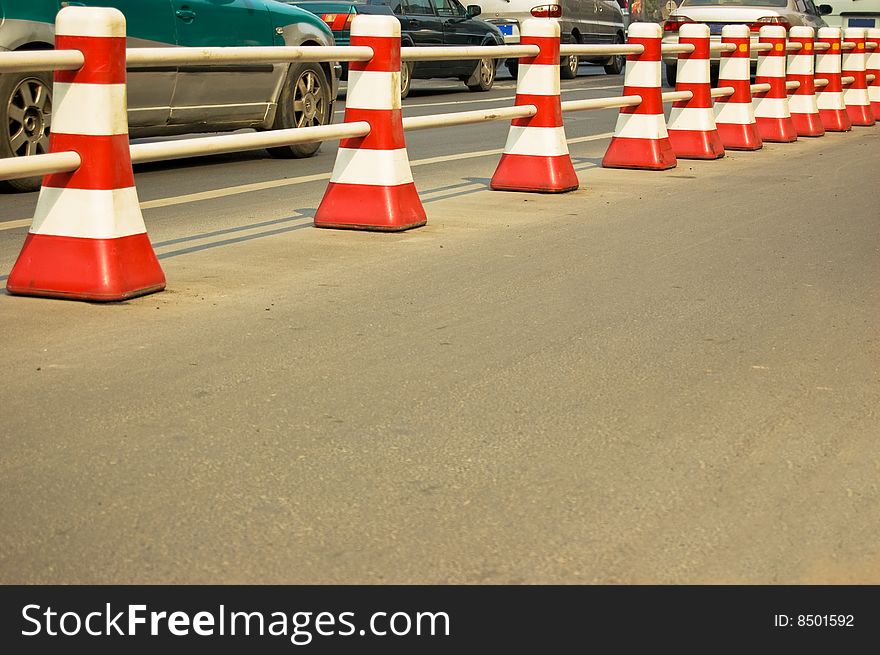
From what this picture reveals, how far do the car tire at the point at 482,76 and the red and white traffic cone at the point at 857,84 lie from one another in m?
7.15

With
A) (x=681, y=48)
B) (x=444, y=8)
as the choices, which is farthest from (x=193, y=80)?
(x=444, y=8)

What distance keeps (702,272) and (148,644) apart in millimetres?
4607

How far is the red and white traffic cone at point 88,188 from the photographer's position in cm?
602

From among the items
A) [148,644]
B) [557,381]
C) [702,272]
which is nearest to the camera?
[148,644]

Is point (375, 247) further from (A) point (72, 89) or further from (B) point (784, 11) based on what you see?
(B) point (784, 11)

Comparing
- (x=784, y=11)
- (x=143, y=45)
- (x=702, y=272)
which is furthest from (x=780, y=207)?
(x=784, y=11)

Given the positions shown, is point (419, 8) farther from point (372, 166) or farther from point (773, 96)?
point (372, 166)

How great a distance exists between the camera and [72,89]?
19.9 ft

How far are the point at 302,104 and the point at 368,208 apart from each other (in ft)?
15.9

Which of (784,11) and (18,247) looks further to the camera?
(784,11)

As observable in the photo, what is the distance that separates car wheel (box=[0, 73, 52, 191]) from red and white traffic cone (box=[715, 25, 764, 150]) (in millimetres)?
6223

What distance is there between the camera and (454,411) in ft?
15.1

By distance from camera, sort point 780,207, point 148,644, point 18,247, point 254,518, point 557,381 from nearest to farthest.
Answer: point 148,644 → point 254,518 → point 557,381 → point 18,247 → point 780,207

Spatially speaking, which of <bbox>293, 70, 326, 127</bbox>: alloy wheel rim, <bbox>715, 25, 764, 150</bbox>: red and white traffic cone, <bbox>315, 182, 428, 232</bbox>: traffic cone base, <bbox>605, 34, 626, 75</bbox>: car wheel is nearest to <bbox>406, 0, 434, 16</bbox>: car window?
<bbox>605, 34, 626, 75</bbox>: car wheel
